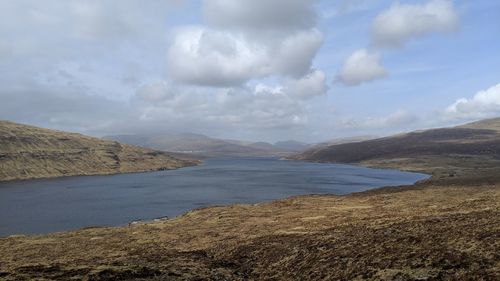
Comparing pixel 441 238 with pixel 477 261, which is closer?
pixel 477 261

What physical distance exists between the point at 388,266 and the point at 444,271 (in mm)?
2874

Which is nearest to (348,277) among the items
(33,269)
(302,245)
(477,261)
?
(477,261)

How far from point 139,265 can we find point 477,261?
62.3ft

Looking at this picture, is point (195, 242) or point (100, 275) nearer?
point (100, 275)

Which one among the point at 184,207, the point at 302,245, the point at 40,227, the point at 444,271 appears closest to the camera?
the point at 444,271

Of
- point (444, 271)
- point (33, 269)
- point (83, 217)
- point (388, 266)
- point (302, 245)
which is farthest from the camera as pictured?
point (83, 217)

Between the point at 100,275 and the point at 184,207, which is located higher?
the point at 100,275

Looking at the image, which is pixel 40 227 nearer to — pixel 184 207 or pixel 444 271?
pixel 184 207

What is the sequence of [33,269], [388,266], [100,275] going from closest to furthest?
1. [388,266]
2. [100,275]
3. [33,269]

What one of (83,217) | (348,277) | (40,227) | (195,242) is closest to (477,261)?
(348,277)

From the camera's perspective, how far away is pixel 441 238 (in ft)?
76.1

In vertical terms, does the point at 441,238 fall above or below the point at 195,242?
above

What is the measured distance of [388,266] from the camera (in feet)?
68.4

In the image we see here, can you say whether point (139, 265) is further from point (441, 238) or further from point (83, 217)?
point (83, 217)
